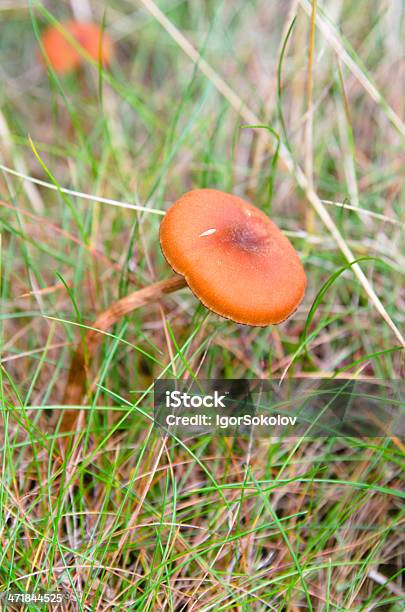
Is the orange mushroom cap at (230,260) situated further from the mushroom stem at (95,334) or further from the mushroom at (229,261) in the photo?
the mushroom stem at (95,334)

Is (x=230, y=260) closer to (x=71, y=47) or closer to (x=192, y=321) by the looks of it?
(x=192, y=321)

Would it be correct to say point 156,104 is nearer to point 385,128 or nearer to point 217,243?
point 385,128

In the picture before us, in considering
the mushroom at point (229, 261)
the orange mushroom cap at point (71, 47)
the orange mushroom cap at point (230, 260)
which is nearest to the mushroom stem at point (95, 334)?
the mushroom at point (229, 261)

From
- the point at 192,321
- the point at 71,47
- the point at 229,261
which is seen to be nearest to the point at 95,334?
the point at 192,321

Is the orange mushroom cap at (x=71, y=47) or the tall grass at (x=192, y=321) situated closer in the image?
the tall grass at (x=192, y=321)

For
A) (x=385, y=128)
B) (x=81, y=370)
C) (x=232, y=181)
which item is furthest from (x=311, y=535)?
(x=385, y=128)

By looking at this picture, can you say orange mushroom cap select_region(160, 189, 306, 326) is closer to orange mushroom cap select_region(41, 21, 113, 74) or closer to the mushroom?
the mushroom
